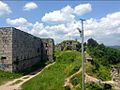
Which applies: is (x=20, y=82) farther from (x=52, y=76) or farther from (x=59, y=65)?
(x=59, y=65)

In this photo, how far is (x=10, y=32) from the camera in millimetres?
45438

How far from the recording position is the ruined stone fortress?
149ft

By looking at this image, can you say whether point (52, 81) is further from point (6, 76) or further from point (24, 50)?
point (24, 50)

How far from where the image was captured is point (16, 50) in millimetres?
47812

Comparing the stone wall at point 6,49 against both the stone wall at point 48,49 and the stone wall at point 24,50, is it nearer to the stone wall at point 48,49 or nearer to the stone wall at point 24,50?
the stone wall at point 24,50

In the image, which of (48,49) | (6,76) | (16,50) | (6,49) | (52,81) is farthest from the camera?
(48,49)

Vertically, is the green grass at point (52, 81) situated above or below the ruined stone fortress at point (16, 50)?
below

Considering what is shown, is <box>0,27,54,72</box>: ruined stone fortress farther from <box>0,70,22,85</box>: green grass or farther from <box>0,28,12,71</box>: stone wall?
<box>0,70,22,85</box>: green grass

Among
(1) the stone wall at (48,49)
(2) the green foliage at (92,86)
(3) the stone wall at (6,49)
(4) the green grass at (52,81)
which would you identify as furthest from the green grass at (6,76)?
(1) the stone wall at (48,49)

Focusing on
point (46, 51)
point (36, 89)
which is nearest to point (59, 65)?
point (36, 89)

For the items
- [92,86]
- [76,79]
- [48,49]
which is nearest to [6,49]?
[76,79]

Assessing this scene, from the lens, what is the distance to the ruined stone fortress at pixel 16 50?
4547cm

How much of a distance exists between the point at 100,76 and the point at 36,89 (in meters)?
7.45

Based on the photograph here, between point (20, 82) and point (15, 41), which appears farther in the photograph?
point (15, 41)
